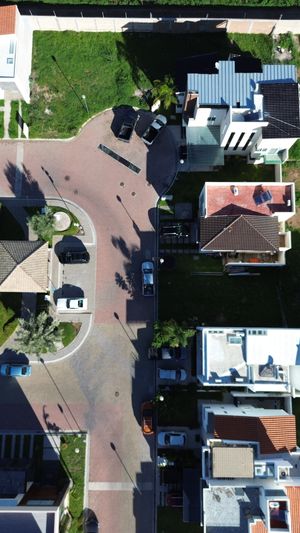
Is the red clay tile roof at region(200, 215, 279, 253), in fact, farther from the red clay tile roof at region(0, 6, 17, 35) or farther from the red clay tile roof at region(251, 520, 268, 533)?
the red clay tile roof at region(0, 6, 17, 35)

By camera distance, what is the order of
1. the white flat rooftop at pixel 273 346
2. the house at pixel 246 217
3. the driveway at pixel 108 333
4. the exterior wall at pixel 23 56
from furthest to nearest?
1. the exterior wall at pixel 23 56
2. the driveway at pixel 108 333
3. the house at pixel 246 217
4. the white flat rooftop at pixel 273 346

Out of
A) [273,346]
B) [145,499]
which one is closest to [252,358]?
[273,346]

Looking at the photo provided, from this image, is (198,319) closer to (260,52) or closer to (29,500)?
(29,500)

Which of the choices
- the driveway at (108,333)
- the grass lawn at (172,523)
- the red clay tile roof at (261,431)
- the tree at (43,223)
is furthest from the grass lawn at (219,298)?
the grass lawn at (172,523)

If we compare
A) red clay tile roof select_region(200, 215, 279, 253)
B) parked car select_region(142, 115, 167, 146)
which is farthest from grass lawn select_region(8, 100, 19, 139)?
red clay tile roof select_region(200, 215, 279, 253)

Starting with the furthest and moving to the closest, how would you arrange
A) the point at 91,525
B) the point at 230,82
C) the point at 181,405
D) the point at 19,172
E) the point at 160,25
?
the point at 160,25
the point at 19,172
the point at 181,405
the point at 91,525
the point at 230,82

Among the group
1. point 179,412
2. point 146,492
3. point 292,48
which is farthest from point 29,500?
point 292,48

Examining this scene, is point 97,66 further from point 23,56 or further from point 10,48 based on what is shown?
point 10,48

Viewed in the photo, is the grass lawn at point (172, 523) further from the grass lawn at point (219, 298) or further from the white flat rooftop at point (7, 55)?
the white flat rooftop at point (7, 55)
